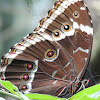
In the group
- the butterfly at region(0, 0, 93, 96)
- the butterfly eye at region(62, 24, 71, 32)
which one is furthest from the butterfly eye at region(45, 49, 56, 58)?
the butterfly eye at region(62, 24, 71, 32)

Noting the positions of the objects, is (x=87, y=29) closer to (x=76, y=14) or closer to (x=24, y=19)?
(x=76, y=14)

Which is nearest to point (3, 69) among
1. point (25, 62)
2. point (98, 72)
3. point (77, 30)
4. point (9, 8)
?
point (25, 62)

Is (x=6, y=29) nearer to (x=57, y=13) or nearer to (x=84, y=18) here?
(x=57, y=13)

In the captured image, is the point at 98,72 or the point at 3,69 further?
the point at 98,72

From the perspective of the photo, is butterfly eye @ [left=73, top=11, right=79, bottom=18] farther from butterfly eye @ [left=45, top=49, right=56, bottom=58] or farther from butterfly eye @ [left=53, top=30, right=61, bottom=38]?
butterfly eye @ [left=45, top=49, right=56, bottom=58]

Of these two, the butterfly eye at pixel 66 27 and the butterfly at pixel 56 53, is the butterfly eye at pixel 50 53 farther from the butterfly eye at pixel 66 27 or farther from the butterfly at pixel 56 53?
the butterfly eye at pixel 66 27

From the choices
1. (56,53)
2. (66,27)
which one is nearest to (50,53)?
(56,53)

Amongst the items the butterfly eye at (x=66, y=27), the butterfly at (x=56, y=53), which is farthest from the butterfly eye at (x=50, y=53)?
the butterfly eye at (x=66, y=27)
